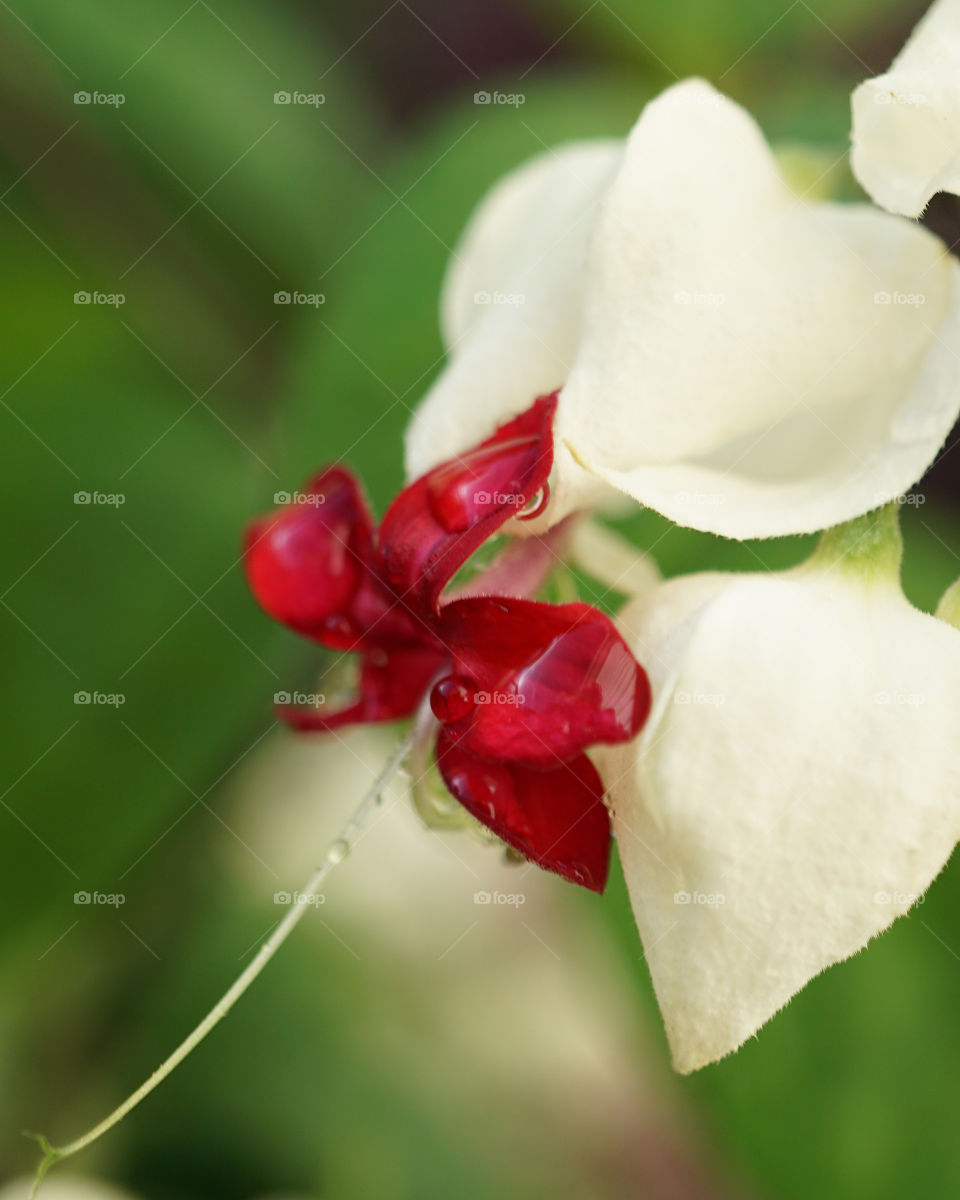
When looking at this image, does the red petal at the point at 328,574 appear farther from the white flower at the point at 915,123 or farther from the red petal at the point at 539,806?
the white flower at the point at 915,123

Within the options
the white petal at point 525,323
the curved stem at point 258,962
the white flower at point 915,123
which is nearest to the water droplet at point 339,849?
the curved stem at point 258,962

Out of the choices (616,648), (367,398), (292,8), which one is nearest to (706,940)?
(616,648)

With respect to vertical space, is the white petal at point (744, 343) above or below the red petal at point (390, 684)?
above

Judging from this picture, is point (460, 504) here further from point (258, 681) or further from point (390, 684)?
point (258, 681)

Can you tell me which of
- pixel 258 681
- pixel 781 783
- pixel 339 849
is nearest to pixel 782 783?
pixel 781 783

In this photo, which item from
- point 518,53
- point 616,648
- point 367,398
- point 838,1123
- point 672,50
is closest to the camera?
point 616,648

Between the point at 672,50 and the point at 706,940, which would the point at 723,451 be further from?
the point at 672,50

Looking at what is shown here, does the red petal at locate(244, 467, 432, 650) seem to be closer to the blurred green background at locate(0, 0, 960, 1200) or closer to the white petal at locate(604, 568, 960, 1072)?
the white petal at locate(604, 568, 960, 1072)
